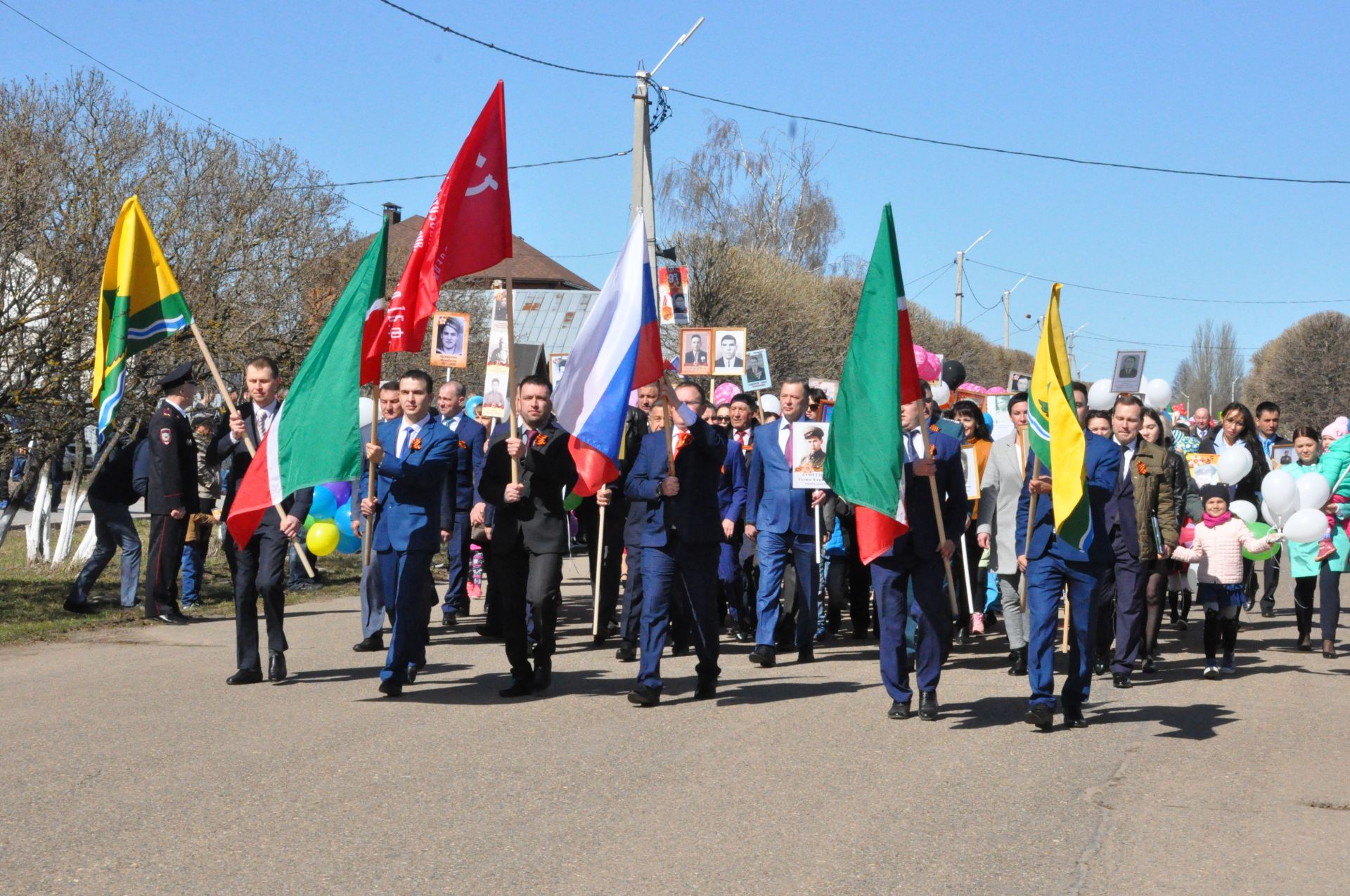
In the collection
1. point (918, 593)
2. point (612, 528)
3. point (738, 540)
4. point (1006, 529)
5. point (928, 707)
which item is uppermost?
point (1006, 529)

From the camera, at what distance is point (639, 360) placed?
9.01 m

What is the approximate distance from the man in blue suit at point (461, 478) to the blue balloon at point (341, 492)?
0.86 meters

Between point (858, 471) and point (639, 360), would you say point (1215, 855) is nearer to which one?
point (858, 471)

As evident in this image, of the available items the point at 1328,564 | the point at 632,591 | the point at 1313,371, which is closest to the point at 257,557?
the point at 632,591

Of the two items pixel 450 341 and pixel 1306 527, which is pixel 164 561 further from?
pixel 1306 527

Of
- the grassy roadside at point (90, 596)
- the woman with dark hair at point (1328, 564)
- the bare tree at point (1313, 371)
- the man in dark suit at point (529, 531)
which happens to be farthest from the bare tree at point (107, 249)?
the bare tree at point (1313, 371)

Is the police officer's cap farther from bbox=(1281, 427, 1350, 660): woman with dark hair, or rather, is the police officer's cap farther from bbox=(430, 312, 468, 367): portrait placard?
bbox=(1281, 427, 1350, 660): woman with dark hair

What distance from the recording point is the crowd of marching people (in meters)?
8.53

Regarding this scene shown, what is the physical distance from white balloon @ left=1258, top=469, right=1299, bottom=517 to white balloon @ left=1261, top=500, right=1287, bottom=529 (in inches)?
2.4

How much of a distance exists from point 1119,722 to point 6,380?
32.1ft

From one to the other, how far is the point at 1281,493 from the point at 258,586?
747 cm

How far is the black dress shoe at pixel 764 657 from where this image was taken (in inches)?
416

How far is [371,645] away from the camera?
35.9 feet

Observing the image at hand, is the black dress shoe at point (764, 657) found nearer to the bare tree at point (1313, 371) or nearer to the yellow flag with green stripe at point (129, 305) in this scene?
the yellow flag with green stripe at point (129, 305)
